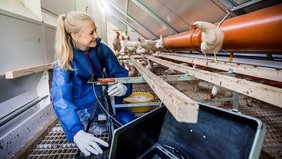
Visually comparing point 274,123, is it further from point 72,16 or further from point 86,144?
point 72,16

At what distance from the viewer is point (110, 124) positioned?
1111mm

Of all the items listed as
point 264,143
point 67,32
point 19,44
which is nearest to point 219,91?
point 264,143

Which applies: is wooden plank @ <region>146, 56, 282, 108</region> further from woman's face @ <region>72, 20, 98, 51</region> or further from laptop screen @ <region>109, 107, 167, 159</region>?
woman's face @ <region>72, 20, 98, 51</region>

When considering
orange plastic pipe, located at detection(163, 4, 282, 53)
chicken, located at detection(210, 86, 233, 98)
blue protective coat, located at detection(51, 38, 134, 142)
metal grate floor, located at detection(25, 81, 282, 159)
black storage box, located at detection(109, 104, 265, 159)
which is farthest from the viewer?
chicken, located at detection(210, 86, 233, 98)

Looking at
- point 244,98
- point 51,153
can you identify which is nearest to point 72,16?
point 51,153

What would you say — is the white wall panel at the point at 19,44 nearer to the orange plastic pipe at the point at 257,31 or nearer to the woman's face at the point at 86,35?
the woman's face at the point at 86,35

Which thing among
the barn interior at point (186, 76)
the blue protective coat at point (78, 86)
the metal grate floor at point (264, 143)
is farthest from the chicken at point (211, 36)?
the blue protective coat at point (78, 86)

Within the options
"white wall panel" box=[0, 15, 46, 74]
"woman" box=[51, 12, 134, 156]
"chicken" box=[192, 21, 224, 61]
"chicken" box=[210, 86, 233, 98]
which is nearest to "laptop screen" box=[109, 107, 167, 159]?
"woman" box=[51, 12, 134, 156]

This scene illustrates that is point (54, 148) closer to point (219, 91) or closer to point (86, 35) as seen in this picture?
point (86, 35)

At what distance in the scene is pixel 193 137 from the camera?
2.61 ft

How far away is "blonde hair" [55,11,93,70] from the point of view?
107 cm

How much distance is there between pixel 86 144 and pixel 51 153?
0.51 m

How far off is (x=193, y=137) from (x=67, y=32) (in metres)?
1.04

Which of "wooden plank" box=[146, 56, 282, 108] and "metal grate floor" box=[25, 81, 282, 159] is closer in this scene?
"wooden plank" box=[146, 56, 282, 108]
